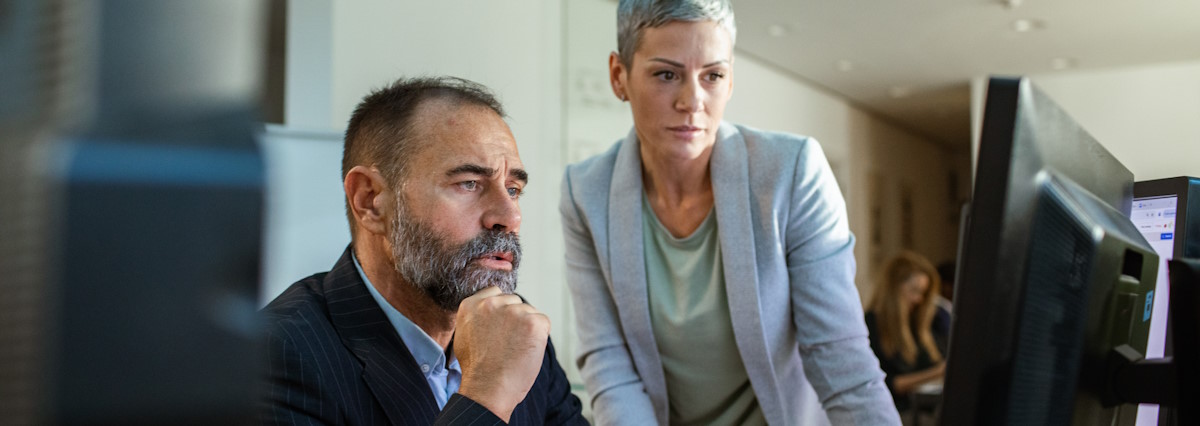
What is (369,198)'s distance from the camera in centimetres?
139

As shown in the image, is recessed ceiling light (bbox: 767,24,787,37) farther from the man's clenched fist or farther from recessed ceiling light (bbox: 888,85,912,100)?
the man's clenched fist

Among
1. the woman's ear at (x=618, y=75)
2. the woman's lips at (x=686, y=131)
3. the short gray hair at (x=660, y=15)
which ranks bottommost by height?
the woman's lips at (x=686, y=131)

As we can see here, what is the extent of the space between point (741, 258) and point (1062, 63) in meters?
7.19

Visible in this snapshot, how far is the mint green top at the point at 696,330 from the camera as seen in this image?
5.04 ft

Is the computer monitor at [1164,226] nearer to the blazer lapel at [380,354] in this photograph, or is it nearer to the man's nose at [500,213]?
the man's nose at [500,213]

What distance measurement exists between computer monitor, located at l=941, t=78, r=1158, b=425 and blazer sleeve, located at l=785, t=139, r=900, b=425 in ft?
2.04

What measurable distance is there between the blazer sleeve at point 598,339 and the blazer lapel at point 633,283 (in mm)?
23

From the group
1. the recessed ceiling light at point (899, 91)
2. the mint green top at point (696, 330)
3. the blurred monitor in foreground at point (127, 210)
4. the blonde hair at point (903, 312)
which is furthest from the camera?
the recessed ceiling light at point (899, 91)

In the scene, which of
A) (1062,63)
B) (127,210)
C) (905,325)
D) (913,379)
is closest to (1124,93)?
(1062,63)

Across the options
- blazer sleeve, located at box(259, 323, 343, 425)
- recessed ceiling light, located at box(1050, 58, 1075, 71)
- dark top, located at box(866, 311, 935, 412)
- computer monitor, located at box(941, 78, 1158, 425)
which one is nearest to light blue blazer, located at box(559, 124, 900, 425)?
blazer sleeve, located at box(259, 323, 343, 425)

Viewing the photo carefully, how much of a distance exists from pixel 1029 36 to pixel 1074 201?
22.7ft

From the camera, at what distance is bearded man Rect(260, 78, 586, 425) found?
1167 millimetres

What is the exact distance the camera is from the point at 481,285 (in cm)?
131

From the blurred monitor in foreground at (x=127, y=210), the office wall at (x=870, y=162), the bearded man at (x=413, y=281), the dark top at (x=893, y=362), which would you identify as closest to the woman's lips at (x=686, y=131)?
the bearded man at (x=413, y=281)
